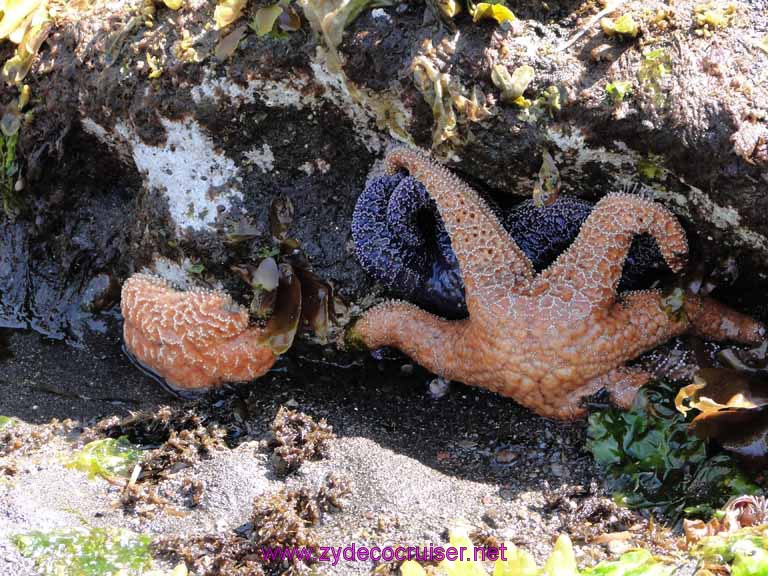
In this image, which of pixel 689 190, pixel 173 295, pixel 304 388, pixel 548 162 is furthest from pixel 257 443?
pixel 689 190

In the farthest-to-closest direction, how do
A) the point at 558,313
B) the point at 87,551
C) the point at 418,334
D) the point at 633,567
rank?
the point at 418,334
the point at 558,313
the point at 87,551
the point at 633,567

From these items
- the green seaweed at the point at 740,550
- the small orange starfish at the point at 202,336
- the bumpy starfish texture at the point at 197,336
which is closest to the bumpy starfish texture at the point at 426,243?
the small orange starfish at the point at 202,336

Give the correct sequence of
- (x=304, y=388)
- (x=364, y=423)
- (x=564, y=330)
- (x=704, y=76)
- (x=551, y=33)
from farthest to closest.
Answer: (x=304, y=388) → (x=364, y=423) → (x=564, y=330) → (x=551, y=33) → (x=704, y=76)

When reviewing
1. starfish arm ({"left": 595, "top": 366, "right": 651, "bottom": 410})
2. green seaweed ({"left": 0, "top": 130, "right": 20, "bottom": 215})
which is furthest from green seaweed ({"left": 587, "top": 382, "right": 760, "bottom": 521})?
green seaweed ({"left": 0, "top": 130, "right": 20, "bottom": 215})

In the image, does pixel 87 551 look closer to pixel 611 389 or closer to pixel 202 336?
pixel 202 336

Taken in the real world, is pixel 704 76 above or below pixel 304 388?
above

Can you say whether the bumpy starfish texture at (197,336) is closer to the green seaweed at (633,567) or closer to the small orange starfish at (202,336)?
the small orange starfish at (202,336)

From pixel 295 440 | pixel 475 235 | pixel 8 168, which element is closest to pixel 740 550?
pixel 475 235

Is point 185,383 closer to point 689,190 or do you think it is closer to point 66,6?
point 66,6
